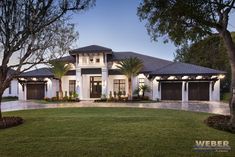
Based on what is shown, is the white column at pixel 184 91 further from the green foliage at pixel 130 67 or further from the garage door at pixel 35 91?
the garage door at pixel 35 91

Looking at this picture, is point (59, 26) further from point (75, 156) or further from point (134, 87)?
point (134, 87)

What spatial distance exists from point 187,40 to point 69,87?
1975cm

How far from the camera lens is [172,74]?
25.4m

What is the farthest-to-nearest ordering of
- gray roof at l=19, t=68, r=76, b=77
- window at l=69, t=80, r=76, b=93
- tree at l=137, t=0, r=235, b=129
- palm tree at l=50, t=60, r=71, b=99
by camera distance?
window at l=69, t=80, r=76, b=93 < gray roof at l=19, t=68, r=76, b=77 < palm tree at l=50, t=60, r=71, b=99 < tree at l=137, t=0, r=235, b=129

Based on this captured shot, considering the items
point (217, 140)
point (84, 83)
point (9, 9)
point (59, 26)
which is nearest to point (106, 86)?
point (84, 83)

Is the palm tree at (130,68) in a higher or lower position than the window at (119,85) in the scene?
higher

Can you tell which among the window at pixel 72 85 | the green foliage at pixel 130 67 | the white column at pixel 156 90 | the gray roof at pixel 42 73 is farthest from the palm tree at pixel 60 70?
the white column at pixel 156 90

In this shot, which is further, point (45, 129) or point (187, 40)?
point (187, 40)

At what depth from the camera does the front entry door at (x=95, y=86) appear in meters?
28.6

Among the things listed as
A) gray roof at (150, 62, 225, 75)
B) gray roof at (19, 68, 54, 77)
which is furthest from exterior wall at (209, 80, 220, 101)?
gray roof at (19, 68, 54, 77)

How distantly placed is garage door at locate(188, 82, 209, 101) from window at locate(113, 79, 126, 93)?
7.64 meters

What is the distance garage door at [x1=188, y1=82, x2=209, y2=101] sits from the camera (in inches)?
990

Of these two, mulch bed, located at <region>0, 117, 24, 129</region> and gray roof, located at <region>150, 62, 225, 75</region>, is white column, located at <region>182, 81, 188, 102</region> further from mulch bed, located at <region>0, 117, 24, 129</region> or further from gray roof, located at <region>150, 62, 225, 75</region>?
mulch bed, located at <region>0, 117, 24, 129</region>

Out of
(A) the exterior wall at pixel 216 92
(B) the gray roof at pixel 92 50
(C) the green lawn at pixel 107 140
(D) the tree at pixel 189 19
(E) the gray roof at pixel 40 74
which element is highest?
(B) the gray roof at pixel 92 50
